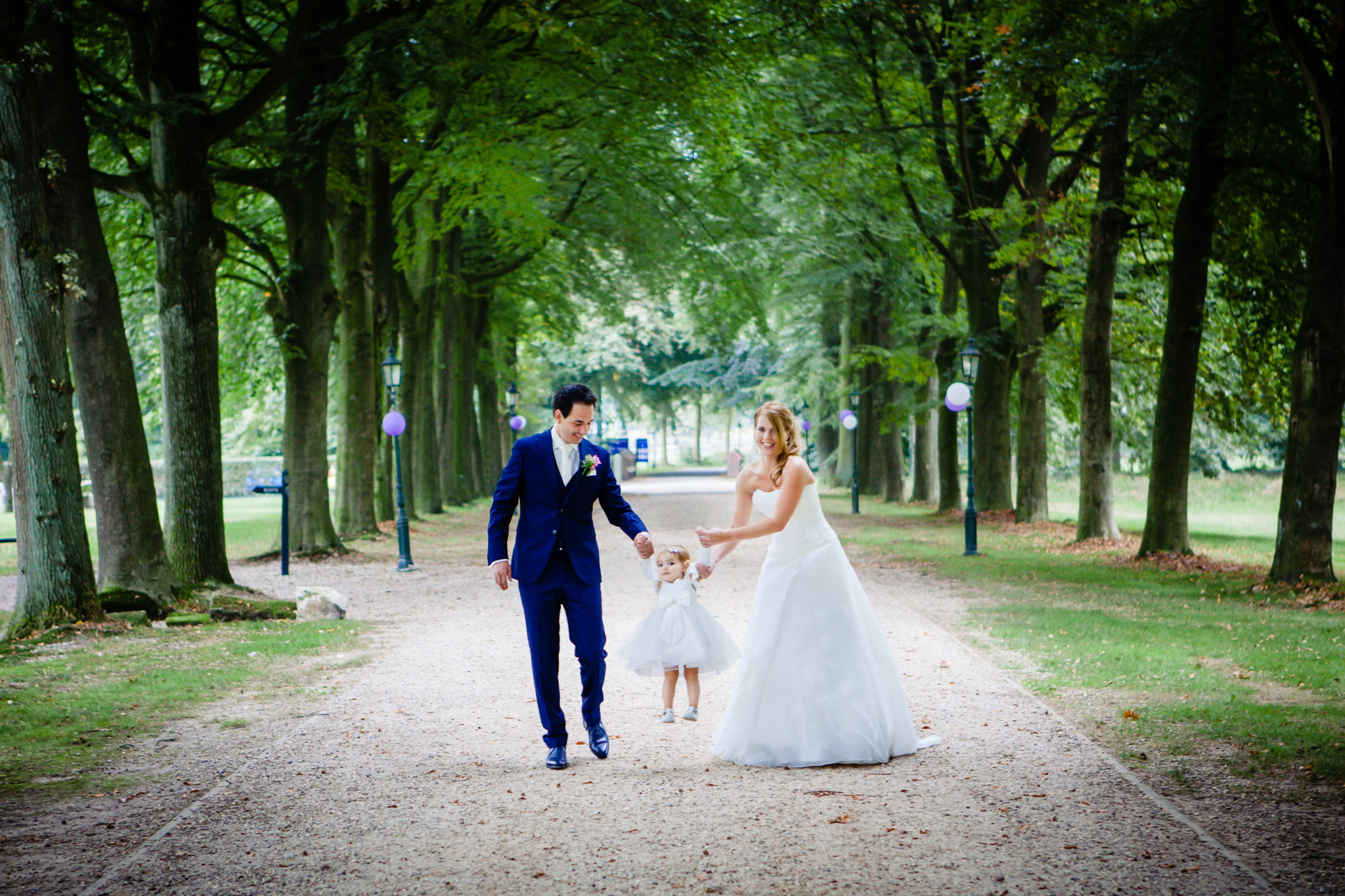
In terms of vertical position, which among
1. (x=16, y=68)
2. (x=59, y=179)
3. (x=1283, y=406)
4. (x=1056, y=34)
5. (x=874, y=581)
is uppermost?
(x=1056, y=34)

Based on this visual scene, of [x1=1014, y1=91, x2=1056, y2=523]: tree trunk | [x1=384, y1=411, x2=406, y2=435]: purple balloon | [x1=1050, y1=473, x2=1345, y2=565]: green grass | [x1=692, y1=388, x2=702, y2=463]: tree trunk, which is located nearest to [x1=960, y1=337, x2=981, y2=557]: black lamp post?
[x1=1050, y1=473, x2=1345, y2=565]: green grass

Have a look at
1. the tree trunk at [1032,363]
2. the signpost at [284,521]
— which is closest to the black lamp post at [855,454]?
the tree trunk at [1032,363]

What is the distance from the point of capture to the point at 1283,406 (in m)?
20.1

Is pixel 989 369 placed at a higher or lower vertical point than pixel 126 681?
higher

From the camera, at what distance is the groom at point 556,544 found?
565 cm

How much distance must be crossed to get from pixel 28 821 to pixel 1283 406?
21.0 metres

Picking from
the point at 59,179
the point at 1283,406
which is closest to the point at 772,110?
the point at 1283,406

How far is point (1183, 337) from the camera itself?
15242 mm

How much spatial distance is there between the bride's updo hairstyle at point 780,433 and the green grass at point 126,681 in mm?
3864

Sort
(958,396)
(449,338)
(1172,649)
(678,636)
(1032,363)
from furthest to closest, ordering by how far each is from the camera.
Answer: (449,338)
(1032,363)
(958,396)
(1172,649)
(678,636)

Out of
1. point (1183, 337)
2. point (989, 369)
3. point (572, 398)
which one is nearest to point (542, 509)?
point (572, 398)

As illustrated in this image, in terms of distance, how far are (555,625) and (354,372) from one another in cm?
1467

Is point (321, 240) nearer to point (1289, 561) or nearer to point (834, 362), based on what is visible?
point (1289, 561)

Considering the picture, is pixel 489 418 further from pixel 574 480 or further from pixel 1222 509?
pixel 574 480
